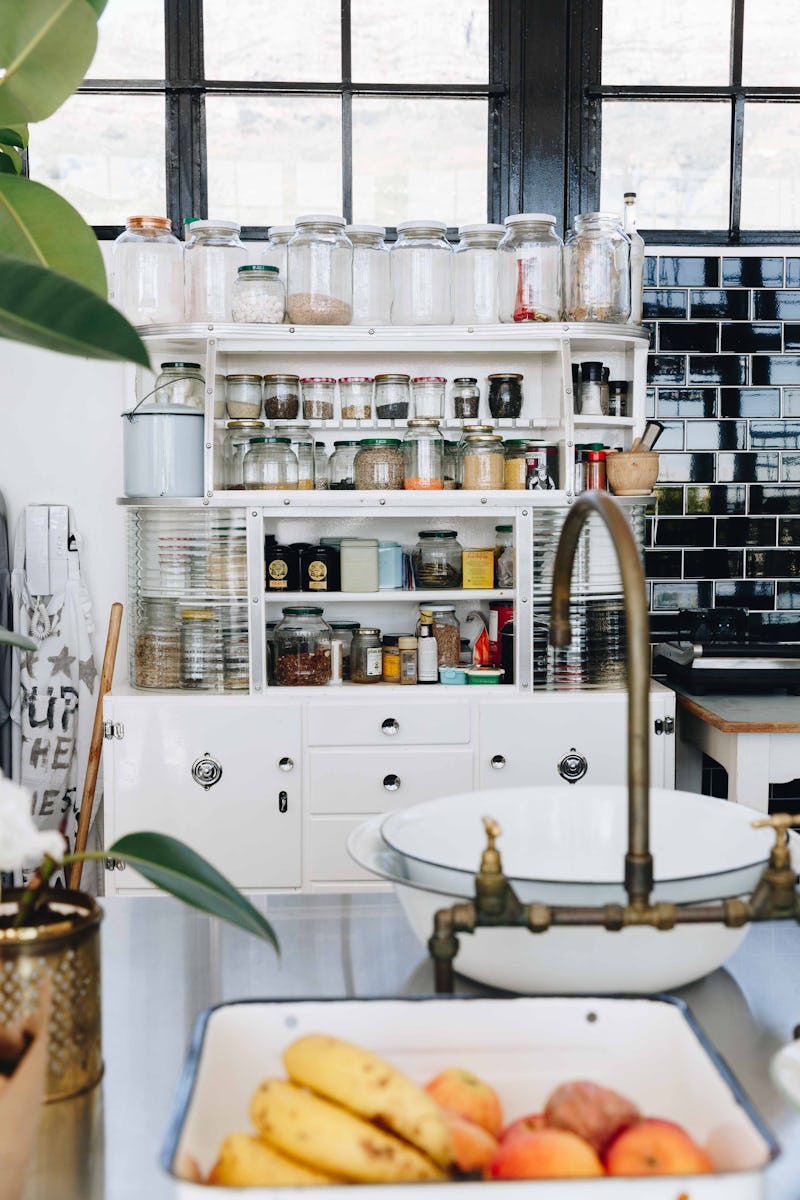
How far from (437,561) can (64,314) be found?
2526 millimetres

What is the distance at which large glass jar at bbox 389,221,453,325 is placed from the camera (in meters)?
3.24

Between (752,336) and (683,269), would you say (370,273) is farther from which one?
(752,336)

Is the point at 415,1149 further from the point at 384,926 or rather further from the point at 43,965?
the point at 384,926

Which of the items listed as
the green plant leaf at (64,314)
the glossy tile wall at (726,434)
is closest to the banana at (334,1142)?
the green plant leaf at (64,314)

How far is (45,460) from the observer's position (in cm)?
354

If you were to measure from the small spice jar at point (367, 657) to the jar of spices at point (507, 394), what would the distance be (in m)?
0.71

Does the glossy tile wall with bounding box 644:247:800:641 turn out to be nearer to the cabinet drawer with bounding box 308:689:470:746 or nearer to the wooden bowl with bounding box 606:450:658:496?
the wooden bowl with bounding box 606:450:658:496

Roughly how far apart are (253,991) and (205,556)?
2.07 m

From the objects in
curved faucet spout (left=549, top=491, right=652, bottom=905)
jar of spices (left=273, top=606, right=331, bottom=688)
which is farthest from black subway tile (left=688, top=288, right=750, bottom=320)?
curved faucet spout (left=549, top=491, right=652, bottom=905)

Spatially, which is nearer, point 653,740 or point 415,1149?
point 415,1149

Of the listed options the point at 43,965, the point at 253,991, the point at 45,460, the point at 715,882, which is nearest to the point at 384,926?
the point at 253,991

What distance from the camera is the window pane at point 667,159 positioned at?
11.8 ft

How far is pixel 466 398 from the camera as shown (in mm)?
3385

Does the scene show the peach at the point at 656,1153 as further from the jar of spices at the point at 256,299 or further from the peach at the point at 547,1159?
the jar of spices at the point at 256,299
